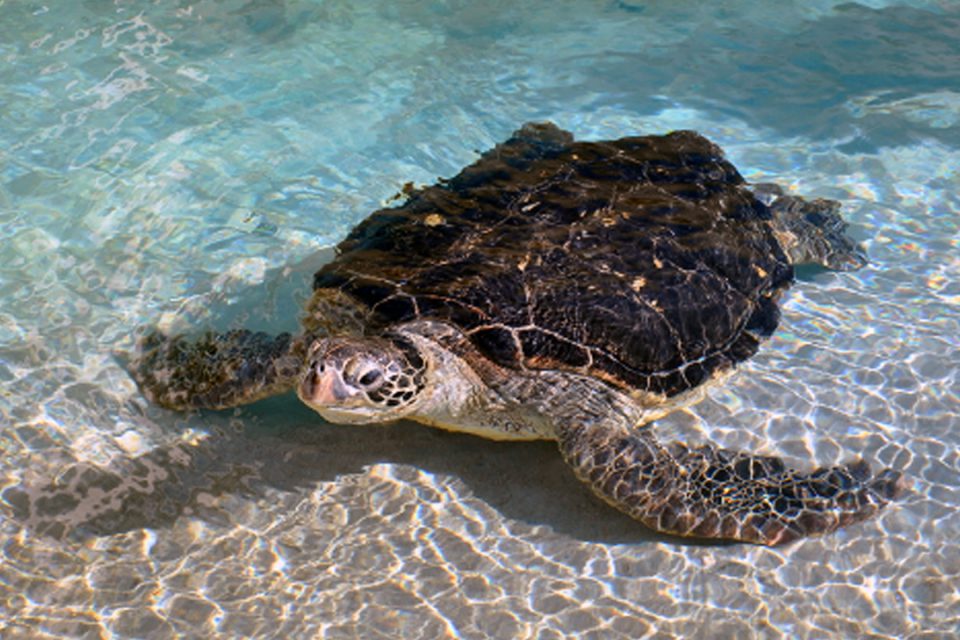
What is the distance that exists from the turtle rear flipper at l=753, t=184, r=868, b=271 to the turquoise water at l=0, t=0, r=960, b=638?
0.22 meters

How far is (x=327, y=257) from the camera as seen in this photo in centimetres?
704

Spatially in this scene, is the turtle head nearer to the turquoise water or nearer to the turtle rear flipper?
the turquoise water

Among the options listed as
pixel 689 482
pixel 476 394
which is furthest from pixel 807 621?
pixel 476 394

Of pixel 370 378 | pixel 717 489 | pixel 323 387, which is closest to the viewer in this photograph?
pixel 323 387

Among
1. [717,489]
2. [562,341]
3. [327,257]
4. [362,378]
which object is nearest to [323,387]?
[362,378]

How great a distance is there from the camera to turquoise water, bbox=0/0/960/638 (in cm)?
450

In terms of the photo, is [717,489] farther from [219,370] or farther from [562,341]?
[219,370]

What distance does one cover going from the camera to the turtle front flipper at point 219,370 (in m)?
5.34

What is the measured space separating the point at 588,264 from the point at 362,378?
1.67 meters

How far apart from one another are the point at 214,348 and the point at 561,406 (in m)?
2.25

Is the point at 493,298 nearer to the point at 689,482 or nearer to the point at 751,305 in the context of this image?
the point at 689,482

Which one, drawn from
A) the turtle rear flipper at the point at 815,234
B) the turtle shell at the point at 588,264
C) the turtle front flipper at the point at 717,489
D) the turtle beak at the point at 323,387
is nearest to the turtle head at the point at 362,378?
the turtle beak at the point at 323,387

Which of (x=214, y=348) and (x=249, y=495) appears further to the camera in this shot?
(x=214, y=348)

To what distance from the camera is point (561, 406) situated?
5008 millimetres
